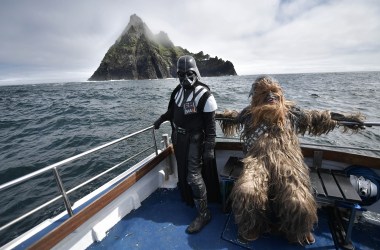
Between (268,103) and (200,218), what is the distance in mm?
1755

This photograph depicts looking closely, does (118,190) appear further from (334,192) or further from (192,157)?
(334,192)

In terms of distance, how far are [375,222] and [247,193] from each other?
1.97 metres

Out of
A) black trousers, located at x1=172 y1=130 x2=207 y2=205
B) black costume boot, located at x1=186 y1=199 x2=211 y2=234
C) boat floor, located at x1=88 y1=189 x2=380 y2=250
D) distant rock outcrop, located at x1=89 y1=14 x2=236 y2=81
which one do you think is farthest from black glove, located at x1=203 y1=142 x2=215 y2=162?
distant rock outcrop, located at x1=89 y1=14 x2=236 y2=81

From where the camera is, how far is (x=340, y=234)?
2.50 m


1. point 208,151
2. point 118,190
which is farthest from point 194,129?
point 118,190

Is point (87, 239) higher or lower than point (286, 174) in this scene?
lower

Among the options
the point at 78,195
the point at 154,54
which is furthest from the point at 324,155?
the point at 154,54

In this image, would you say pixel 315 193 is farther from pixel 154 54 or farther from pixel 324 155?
pixel 154 54

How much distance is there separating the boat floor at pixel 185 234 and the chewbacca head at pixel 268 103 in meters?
1.42

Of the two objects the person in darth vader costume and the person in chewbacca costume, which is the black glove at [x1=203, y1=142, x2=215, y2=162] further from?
the person in chewbacca costume

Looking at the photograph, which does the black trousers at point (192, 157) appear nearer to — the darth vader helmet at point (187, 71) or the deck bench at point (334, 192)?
the deck bench at point (334, 192)

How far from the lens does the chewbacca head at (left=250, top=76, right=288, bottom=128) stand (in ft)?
7.86

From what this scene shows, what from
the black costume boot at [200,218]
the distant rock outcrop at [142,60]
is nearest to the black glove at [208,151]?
the black costume boot at [200,218]

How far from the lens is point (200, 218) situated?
285 centimetres
